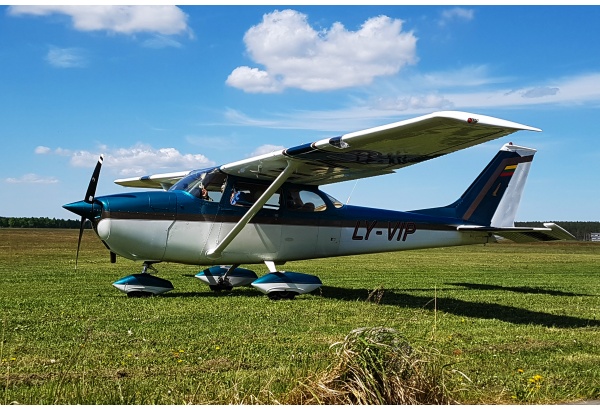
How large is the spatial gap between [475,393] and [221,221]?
7.99 meters

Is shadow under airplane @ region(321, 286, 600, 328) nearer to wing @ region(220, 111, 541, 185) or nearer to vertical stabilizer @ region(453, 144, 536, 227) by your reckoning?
wing @ region(220, 111, 541, 185)

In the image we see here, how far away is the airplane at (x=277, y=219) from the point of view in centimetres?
1070

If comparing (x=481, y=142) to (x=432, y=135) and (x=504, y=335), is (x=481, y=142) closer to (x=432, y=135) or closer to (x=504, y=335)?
(x=432, y=135)

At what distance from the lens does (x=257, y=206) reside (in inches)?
452

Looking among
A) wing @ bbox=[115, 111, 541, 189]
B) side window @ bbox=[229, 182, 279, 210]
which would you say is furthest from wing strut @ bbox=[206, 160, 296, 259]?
side window @ bbox=[229, 182, 279, 210]

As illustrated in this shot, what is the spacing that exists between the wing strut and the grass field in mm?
1032

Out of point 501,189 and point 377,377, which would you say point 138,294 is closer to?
point 377,377

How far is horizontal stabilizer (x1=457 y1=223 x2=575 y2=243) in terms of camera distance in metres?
→ 11.3

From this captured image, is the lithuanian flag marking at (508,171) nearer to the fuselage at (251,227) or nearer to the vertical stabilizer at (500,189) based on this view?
the vertical stabilizer at (500,189)

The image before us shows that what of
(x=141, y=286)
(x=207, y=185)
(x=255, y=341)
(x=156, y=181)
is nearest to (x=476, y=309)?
(x=255, y=341)

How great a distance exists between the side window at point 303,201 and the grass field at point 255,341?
179 cm

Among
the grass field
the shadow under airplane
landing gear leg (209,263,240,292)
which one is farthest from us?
landing gear leg (209,263,240,292)

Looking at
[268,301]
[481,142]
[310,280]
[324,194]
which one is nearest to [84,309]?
[268,301]

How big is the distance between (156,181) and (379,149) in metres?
8.29
